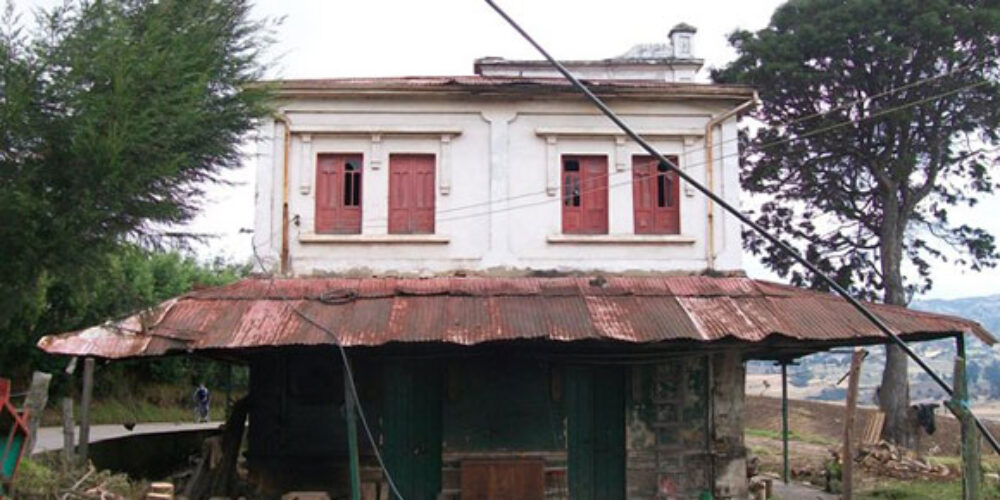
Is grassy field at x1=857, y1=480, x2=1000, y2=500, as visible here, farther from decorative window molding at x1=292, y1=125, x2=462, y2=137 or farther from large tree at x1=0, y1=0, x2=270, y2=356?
large tree at x1=0, y1=0, x2=270, y2=356

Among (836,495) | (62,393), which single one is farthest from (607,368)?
(62,393)

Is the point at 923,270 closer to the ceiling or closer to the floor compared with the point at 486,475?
closer to the ceiling

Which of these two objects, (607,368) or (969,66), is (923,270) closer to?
(969,66)

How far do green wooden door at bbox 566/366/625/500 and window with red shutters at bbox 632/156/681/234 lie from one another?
2.52 meters

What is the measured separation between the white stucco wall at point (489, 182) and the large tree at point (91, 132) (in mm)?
4229

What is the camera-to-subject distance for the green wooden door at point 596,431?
13.4m

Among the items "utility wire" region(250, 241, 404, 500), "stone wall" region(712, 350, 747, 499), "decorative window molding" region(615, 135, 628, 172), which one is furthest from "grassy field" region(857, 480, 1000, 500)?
"utility wire" region(250, 241, 404, 500)

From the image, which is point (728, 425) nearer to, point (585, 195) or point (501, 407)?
point (501, 407)

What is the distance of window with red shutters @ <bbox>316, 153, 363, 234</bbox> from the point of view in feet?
46.6

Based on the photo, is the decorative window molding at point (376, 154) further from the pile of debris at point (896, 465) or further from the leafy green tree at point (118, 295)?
the pile of debris at point (896, 465)

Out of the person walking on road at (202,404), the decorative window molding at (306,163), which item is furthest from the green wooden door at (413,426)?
the person walking on road at (202,404)

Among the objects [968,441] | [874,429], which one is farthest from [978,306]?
[968,441]

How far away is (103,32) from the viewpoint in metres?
8.96

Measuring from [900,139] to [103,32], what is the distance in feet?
68.3
